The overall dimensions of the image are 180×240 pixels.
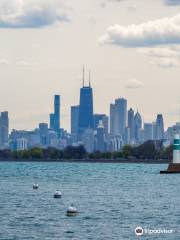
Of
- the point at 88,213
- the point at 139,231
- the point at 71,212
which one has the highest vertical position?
the point at 71,212

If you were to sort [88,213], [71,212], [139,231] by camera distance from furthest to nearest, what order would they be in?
[88,213] < [71,212] < [139,231]

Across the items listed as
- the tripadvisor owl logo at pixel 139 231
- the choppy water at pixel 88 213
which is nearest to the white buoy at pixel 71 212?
the choppy water at pixel 88 213

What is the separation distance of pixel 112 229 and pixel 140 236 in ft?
18.7

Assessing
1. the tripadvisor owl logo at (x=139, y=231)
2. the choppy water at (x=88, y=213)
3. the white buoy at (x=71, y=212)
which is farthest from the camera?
the white buoy at (x=71, y=212)

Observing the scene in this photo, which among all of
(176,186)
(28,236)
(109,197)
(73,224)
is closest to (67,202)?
(109,197)

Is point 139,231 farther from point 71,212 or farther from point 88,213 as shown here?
point 88,213

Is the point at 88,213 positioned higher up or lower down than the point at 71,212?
lower down

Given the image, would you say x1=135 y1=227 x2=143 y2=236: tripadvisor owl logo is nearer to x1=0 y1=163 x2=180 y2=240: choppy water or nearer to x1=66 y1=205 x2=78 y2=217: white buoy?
x1=0 y1=163 x2=180 y2=240: choppy water

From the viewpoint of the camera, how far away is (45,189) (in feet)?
430

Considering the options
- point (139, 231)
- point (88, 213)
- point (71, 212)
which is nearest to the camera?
point (139, 231)

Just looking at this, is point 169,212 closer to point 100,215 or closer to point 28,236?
point 100,215

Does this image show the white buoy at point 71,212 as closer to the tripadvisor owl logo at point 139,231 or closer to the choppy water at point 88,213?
the choppy water at point 88,213

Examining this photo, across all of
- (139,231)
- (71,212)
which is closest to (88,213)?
(71,212)

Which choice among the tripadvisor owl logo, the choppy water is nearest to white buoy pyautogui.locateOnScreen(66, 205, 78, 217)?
the choppy water
